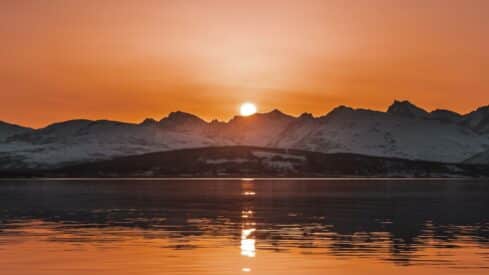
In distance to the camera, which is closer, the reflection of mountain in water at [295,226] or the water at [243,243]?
the water at [243,243]

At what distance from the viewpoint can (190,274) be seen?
5050 cm

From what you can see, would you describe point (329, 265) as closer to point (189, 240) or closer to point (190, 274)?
point (190, 274)

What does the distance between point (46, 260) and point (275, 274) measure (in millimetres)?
16063

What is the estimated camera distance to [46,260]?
57250 mm

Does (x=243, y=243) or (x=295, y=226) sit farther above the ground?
(x=295, y=226)

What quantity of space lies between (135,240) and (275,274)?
2530 centimetres

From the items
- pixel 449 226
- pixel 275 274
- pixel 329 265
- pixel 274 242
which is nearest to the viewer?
pixel 275 274

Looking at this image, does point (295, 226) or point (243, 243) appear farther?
point (295, 226)

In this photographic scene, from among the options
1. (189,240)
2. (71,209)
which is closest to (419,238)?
(189,240)

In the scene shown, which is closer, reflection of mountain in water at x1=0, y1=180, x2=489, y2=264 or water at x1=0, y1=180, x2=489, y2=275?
water at x1=0, y1=180, x2=489, y2=275

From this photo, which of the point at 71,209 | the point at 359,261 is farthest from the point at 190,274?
the point at 71,209

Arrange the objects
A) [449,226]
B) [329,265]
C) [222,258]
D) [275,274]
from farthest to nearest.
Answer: [449,226], [222,258], [329,265], [275,274]

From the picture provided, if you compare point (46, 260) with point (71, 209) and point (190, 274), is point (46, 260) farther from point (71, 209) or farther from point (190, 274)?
point (71, 209)

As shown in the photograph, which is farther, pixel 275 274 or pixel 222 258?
pixel 222 258
